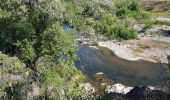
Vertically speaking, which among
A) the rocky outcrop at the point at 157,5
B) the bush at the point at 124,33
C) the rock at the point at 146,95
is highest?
the rock at the point at 146,95

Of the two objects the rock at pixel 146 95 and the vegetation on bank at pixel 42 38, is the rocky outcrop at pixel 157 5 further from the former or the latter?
the rock at pixel 146 95

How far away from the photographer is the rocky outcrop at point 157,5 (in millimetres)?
99838

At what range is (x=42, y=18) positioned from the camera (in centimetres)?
3234

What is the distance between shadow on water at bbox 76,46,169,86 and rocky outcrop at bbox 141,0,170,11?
41.9 metres

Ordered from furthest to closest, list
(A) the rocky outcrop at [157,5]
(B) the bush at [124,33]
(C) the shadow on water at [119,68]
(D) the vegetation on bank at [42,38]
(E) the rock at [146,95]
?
(A) the rocky outcrop at [157,5] < (B) the bush at [124,33] < (C) the shadow on water at [119,68] < (D) the vegetation on bank at [42,38] < (E) the rock at [146,95]

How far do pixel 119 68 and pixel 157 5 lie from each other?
5387cm

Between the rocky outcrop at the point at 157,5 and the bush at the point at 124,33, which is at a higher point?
the bush at the point at 124,33

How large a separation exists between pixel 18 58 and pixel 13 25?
2722mm

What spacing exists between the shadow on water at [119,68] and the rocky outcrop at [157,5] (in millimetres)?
41863

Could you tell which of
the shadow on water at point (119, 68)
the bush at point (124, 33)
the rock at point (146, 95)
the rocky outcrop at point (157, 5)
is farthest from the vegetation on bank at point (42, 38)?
the rocky outcrop at point (157, 5)

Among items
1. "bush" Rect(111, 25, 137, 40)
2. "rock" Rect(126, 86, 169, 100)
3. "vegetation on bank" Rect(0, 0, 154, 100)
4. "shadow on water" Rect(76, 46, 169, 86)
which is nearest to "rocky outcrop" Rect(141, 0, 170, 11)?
"bush" Rect(111, 25, 137, 40)

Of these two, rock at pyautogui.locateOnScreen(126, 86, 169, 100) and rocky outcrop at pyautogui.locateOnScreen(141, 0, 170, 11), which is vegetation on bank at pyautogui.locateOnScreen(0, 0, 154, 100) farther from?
rocky outcrop at pyautogui.locateOnScreen(141, 0, 170, 11)

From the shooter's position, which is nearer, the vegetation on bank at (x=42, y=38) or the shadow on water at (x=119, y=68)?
the vegetation on bank at (x=42, y=38)

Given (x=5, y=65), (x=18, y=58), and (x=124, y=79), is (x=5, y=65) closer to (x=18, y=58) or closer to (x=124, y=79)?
(x=18, y=58)
